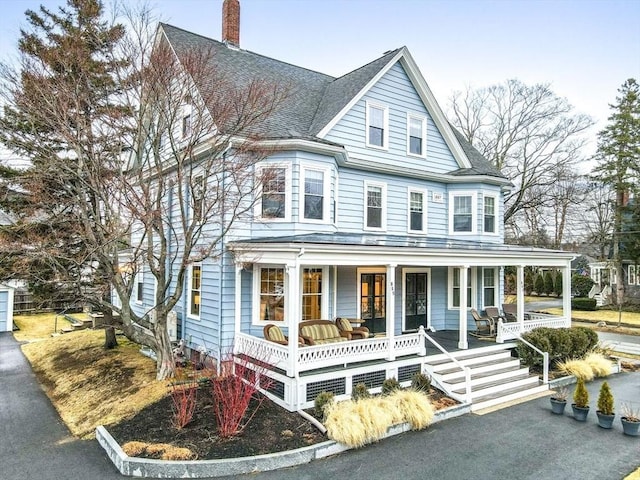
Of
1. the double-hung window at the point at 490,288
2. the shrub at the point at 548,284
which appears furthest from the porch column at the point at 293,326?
the shrub at the point at 548,284

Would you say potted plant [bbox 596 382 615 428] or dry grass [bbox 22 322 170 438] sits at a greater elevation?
potted plant [bbox 596 382 615 428]

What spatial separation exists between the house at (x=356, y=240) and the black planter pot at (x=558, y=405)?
2851 millimetres

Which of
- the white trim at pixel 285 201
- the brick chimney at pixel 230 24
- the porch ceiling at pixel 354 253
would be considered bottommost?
the porch ceiling at pixel 354 253

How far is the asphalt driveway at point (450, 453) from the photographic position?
21.6 feet

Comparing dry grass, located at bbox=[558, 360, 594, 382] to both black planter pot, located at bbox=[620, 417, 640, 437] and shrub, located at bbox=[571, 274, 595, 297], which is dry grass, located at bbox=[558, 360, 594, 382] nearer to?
black planter pot, located at bbox=[620, 417, 640, 437]

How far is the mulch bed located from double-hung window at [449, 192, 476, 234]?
10753mm

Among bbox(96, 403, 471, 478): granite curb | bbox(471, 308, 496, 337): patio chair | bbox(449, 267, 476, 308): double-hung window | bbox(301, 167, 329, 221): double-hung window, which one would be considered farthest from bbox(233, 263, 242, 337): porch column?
bbox(449, 267, 476, 308): double-hung window

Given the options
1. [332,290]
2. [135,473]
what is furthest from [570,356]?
[135,473]

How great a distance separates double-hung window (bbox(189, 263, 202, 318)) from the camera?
1266cm

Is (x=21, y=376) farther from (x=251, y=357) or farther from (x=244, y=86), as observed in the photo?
(x=244, y=86)

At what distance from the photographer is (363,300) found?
13836 millimetres

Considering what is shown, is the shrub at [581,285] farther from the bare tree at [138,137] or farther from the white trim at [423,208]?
the bare tree at [138,137]

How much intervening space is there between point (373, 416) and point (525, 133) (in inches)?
1177

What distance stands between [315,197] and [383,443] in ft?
22.9
